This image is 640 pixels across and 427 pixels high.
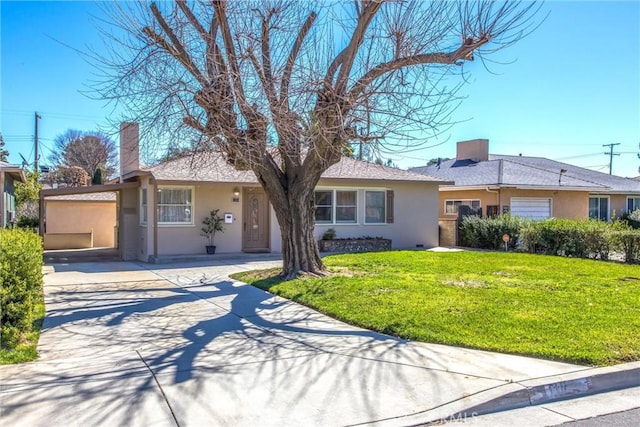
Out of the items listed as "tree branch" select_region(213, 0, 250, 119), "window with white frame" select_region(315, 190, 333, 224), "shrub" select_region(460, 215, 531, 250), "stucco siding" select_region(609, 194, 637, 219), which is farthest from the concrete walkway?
"stucco siding" select_region(609, 194, 637, 219)

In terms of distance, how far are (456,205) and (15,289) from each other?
2093 cm

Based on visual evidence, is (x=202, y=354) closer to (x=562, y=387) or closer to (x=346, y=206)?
(x=562, y=387)

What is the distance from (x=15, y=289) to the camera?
19.5ft

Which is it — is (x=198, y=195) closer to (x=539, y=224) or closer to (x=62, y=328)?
(x=62, y=328)

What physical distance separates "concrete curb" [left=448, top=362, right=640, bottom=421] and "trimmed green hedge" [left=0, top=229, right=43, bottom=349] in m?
4.98

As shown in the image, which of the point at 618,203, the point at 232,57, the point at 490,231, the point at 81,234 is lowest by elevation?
the point at 81,234

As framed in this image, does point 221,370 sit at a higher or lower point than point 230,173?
lower

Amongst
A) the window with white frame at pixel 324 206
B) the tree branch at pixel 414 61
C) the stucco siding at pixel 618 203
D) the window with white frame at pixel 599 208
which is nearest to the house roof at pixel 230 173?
the window with white frame at pixel 324 206

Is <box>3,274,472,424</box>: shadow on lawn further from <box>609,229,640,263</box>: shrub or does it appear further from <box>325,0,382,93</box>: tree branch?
<box>609,229,640,263</box>: shrub

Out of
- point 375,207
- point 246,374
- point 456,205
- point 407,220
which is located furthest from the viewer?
point 456,205

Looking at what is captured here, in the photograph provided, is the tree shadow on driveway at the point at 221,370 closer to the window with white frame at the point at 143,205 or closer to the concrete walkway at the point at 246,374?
the concrete walkway at the point at 246,374

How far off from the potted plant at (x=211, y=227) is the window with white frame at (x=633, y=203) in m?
24.0

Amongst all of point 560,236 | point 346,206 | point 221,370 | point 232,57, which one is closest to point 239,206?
point 346,206

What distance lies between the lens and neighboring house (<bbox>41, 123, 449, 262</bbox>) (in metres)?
15.9
